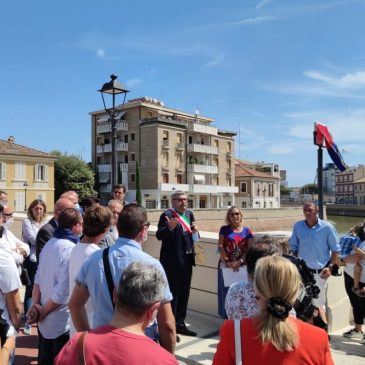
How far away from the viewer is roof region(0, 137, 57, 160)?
41656 millimetres

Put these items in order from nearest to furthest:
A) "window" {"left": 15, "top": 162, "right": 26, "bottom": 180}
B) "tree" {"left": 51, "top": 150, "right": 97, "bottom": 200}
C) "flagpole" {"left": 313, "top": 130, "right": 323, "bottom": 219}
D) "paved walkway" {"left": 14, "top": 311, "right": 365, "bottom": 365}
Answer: "paved walkway" {"left": 14, "top": 311, "right": 365, "bottom": 365}, "flagpole" {"left": 313, "top": 130, "right": 323, "bottom": 219}, "window" {"left": 15, "top": 162, "right": 26, "bottom": 180}, "tree" {"left": 51, "top": 150, "right": 97, "bottom": 200}

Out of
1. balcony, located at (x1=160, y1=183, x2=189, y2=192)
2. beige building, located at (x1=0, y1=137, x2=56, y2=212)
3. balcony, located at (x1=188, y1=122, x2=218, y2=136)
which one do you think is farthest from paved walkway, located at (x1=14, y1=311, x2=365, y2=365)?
balcony, located at (x1=188, y1=122, x2=218, y2=136)

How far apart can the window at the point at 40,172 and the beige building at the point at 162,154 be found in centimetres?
1033

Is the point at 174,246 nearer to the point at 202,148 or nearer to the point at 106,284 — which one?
the point at 106,284

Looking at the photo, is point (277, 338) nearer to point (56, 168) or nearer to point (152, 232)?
point (152, 232)

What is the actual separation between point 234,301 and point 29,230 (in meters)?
3.84

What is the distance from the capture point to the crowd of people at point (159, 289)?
177cm

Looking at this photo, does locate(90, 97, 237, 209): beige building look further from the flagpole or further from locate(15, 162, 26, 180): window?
the flagpole

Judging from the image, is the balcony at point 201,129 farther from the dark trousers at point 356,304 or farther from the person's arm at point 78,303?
the person's arm at point 78,303

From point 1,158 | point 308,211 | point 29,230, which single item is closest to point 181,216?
point 308,211

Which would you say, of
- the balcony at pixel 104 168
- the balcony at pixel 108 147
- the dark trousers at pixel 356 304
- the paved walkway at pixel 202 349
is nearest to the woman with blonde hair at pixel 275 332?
the paved walkway at pixel 202 349

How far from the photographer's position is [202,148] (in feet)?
188

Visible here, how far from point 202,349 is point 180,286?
0.78 metres

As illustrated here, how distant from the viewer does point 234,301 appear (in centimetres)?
250
